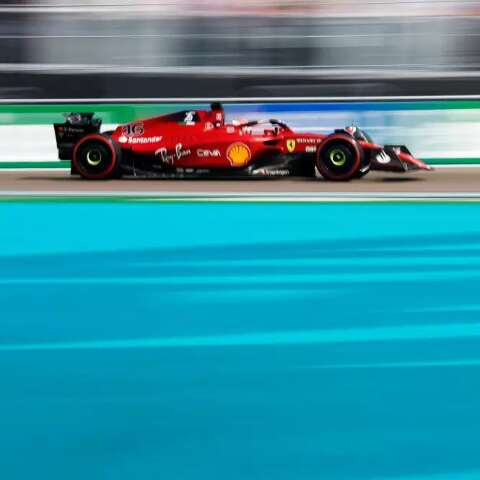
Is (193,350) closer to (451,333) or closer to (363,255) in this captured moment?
(451,333)

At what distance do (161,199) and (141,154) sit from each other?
137 centimetres

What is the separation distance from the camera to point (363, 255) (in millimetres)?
6812

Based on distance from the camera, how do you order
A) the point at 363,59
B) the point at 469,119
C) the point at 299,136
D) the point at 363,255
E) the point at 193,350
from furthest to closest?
1. the point at 363,59
2. the point at 469,119
3. the point at 299,136
4. the point at 363,255
5. the point at 193,350

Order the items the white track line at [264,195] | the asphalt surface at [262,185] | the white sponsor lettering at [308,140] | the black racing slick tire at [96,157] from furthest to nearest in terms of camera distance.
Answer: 1. the black racing slick tire at [96,157]
2. the white sponsor lettering at [308,140]
3. the asphalt surface at [262,185]
4. the white track line at [264,195]

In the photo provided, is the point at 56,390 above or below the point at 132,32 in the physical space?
below

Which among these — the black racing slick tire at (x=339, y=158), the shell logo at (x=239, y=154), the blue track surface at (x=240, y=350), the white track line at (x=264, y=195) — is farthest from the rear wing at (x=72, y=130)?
the blue track surface at (x=240, y=350)

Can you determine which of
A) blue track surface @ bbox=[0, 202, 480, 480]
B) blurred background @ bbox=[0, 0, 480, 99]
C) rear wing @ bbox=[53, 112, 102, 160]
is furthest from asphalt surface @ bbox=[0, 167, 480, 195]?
blurred background @ bbox=[0, 0, 480, 99]

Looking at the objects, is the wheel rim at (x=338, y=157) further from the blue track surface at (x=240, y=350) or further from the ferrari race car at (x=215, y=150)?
the blue track surface at (x=240, y=350)

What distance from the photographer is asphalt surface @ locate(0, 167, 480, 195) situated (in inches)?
385

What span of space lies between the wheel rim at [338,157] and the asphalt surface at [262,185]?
22cm

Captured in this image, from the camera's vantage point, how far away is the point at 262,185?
10281 mm

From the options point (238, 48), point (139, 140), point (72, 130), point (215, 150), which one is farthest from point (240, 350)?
point (238, 48)

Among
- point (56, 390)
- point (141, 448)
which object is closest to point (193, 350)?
point (56, 390)

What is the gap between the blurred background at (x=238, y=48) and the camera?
583 inches
